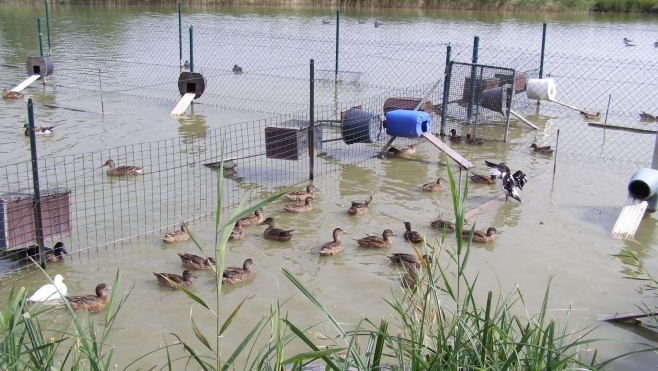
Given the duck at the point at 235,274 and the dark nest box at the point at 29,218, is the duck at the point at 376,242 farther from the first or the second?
the dark nest box at the point at 29,218

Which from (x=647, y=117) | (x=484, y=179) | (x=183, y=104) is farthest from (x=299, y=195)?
(x=647, y=117)

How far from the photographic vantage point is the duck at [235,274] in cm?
665

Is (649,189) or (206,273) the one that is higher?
(649,189)

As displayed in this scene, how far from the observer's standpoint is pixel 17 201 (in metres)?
6.61

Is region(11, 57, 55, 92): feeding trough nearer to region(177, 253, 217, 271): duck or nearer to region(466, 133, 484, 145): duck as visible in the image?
region(466, 133, 484, 145): duck

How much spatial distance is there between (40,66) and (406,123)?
10.7 m

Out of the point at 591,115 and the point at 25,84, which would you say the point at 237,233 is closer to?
the point at 591,115

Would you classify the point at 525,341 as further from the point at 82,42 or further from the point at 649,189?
the point at 82,42

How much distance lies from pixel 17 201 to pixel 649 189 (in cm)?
718

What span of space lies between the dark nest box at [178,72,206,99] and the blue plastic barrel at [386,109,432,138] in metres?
5.67

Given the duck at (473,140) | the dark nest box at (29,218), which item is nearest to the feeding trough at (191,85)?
the duck at (473,140)

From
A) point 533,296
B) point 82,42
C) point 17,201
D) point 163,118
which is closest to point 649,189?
point 533,296

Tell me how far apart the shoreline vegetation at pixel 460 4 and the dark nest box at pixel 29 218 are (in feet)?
110

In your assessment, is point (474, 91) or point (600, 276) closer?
point (600, 276)
